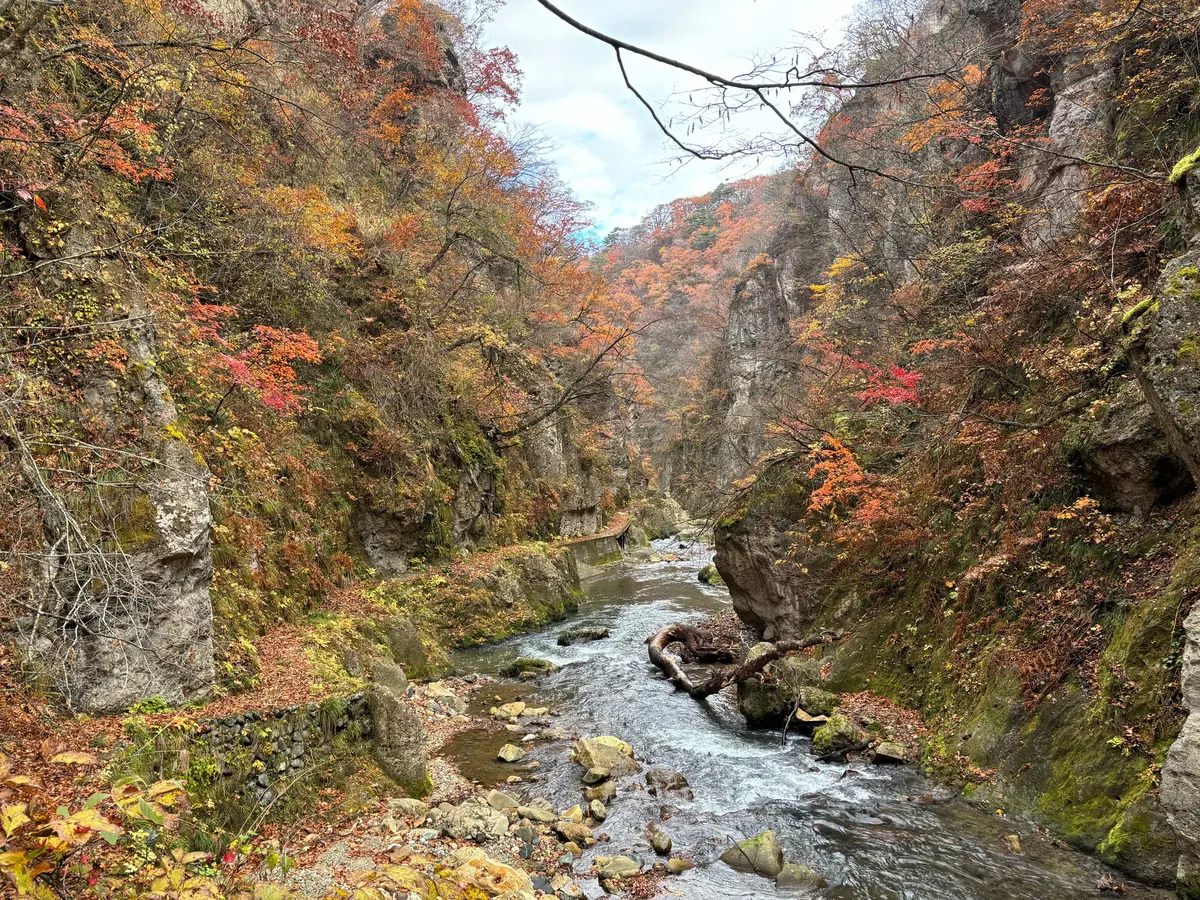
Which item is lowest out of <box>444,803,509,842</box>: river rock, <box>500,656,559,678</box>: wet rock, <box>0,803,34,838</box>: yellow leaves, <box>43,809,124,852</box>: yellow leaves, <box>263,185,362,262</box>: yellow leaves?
<box>500,656,559,678</box>: wet rock

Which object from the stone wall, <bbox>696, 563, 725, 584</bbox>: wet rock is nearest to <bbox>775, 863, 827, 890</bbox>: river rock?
the stone wall

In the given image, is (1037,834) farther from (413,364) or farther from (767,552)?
(413,364)

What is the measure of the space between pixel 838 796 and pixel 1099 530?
13.7 feet

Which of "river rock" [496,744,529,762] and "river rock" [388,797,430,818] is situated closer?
"river rock" [388,797,430,818]

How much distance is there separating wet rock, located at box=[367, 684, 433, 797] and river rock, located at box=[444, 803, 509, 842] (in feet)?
2.59

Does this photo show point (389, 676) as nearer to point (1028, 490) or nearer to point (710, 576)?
point (1028, 490)

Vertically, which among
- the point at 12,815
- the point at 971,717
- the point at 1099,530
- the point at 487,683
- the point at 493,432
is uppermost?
the point at 493,432

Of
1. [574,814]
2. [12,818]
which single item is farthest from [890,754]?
[12,818]

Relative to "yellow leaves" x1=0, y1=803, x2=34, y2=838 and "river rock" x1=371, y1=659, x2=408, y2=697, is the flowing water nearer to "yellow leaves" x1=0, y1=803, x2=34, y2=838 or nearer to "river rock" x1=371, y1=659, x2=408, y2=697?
"river rock" x1=371, y1=659, x2=408, y2=697

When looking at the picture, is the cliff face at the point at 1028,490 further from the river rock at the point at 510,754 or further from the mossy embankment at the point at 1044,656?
the river rock at the point at 510,754

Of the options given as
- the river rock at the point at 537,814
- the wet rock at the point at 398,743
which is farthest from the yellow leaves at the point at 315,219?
the river rock at the point at 537,814

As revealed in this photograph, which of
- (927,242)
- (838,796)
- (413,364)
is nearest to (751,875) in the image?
(838,796)

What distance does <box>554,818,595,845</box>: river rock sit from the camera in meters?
6.52

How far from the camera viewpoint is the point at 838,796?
7.06 metres
